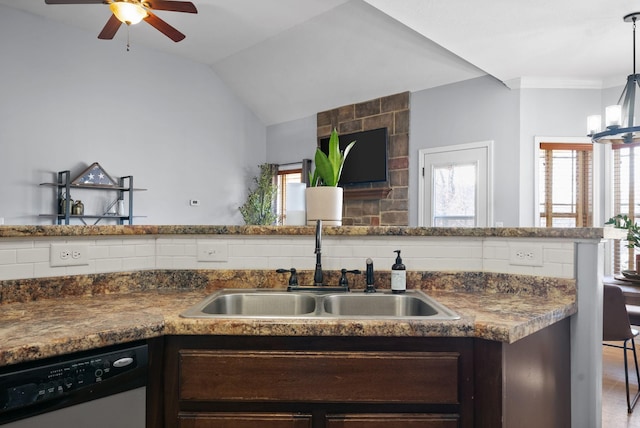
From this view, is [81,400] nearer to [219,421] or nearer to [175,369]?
[175,369]

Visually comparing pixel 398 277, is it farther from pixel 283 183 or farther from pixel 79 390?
pixel 283 183

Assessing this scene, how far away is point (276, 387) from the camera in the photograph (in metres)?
1.13

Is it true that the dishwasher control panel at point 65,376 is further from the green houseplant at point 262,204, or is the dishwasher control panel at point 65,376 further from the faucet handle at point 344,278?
the green houseplant at point 262,204

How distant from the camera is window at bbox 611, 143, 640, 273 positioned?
13.5ft

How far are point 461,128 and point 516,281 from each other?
10.8ft

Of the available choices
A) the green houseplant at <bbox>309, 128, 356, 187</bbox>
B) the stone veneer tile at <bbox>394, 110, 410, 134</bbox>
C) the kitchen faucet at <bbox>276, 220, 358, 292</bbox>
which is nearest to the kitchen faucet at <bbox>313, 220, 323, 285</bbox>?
the kitchen faucet at <bbox>276, 220, 358, 292</bbox>

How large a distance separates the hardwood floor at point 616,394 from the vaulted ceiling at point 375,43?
2602 mm

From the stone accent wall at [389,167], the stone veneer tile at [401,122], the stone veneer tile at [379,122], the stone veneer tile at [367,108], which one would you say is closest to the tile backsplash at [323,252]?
the stone accent wall at [389,167]

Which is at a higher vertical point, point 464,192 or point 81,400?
point 464,192

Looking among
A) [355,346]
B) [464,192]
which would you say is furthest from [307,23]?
[355,346]

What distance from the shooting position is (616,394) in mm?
2842

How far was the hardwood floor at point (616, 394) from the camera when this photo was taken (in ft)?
8.02

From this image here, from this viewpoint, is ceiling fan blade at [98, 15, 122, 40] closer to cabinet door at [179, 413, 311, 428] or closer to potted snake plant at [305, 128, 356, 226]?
potted snake plant at [305, 128, 356, 226]

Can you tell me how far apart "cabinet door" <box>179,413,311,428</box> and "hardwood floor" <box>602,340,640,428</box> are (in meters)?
2.15
